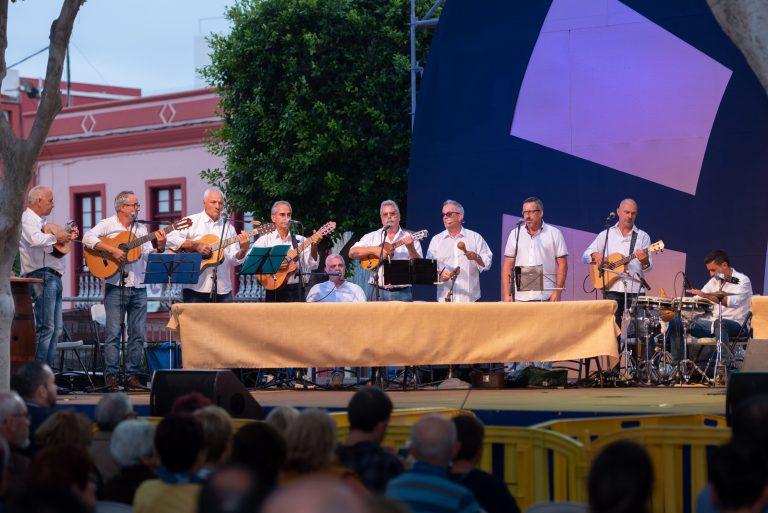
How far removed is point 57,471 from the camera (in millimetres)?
3869

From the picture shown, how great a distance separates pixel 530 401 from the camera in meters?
9.61

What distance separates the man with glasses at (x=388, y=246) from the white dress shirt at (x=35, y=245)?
9.73 feet

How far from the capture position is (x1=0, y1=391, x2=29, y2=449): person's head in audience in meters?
5.48

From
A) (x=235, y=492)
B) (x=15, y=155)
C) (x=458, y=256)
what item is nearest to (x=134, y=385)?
(x=15, y=155)

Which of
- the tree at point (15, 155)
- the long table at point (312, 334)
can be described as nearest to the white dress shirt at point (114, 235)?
the long table at point (312, 334)

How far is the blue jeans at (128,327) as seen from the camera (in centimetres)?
1180

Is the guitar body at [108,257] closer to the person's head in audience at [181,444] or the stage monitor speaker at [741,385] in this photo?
the stage monitor speaker at [741,385]

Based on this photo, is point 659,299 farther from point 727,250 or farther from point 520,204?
point 520,204

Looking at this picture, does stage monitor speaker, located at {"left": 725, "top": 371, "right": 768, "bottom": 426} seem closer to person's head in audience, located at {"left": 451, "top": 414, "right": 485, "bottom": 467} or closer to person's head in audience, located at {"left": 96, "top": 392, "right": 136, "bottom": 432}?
person's head in audience, located at {"left": 451, "top": 414, "right": 485, "bottom": 467}

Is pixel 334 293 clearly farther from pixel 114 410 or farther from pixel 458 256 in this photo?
pixel 114 410

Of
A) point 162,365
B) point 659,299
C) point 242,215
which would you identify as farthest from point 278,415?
point 242,215

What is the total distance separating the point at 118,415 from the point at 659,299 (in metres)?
7.86

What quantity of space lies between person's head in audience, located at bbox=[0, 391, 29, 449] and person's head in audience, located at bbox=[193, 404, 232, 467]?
95cm

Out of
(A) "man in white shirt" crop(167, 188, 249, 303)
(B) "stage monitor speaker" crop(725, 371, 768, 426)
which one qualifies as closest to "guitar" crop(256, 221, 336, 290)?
(A) "man in white shirt" crop(167, 188, 249, 303)
